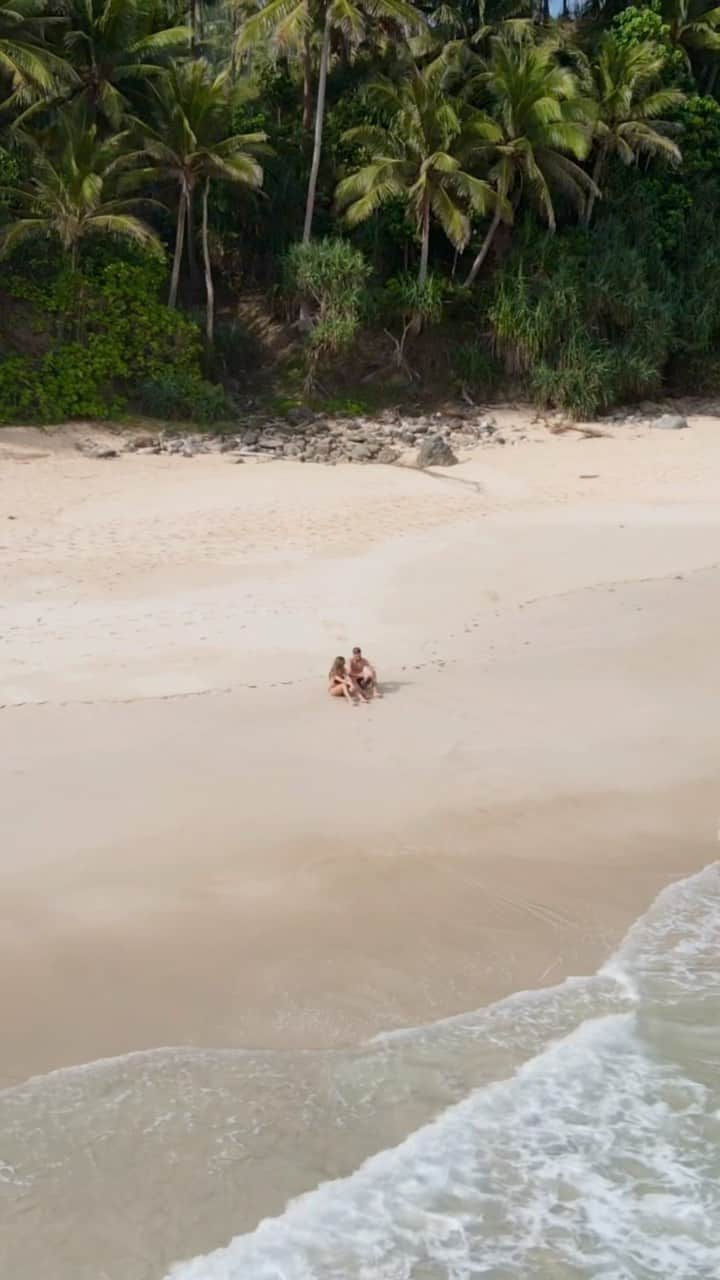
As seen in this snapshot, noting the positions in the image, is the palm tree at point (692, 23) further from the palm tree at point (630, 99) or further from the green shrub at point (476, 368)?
the green shrub at point (476, 368)

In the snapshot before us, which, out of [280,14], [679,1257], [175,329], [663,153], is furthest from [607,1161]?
[663,153]

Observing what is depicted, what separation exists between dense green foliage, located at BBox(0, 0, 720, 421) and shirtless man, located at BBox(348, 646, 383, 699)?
1369 centimetres

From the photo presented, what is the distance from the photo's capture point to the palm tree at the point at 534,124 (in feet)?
83.0

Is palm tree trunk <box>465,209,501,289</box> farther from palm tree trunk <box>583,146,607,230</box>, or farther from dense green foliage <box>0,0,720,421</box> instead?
palm tree trunk <box>583,146,607,230</box>

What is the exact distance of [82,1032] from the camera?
6.34 meters

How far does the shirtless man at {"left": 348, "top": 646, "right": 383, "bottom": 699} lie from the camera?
35.8ft

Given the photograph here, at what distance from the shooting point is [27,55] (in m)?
22.3

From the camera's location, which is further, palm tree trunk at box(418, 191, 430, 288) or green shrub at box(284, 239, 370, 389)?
palm tree trunk at box(418, 191, 430, 288)

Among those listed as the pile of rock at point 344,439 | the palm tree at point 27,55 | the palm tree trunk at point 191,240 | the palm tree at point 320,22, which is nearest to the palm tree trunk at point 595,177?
the palm tree at point 320,22

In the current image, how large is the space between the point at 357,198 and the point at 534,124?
4.22 metres

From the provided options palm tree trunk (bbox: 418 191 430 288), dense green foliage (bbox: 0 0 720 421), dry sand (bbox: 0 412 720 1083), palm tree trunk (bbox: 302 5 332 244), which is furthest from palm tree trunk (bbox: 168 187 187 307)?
dry sand (bbox: 0 412 720 1083)

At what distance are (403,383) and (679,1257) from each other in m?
23.2

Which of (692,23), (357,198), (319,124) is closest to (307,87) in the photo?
(319,124)

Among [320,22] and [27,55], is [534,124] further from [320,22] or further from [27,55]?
[27,55]
